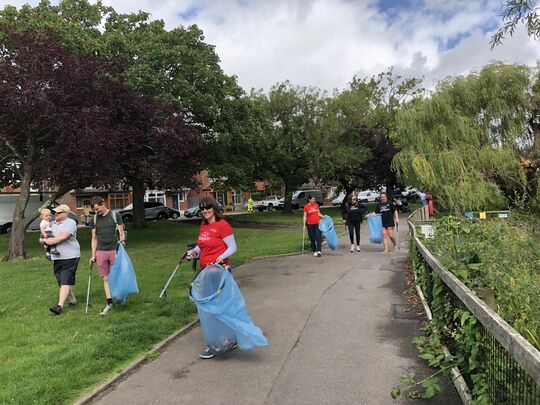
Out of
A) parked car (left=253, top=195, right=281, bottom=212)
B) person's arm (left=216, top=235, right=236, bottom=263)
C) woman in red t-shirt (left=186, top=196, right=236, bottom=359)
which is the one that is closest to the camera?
person's arm (left=216, top=235, right=236, bottom=263)

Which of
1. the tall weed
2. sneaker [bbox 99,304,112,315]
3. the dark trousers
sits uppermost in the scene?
the tall weed

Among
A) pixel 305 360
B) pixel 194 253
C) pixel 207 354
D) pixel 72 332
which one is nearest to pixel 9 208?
pixel 72 332

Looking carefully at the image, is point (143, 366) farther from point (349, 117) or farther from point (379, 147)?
point (379, 147)

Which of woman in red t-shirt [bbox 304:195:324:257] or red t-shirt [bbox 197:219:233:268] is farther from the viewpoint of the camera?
woman in red t-shirt [bbox 304:195:324:257]

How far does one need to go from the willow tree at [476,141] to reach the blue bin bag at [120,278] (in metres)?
11.4

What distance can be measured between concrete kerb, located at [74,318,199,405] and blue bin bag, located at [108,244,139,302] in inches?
52.7

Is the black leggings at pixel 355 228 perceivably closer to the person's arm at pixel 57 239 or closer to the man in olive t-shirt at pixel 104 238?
the man in olive t-shirt at pixel 104 238

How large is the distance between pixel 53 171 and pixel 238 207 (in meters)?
50.4

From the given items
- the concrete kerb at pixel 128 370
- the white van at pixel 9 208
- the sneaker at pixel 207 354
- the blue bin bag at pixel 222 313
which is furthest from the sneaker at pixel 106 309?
the white van at pixel 9 208

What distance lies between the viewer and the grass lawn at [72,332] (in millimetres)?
4691

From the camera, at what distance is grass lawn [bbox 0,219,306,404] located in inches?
185

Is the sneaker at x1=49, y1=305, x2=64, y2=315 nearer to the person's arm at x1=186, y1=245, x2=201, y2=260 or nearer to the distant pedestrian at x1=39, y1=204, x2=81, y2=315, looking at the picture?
the distant pedestrian at x1=39, y1=204, x2=81, y2=315

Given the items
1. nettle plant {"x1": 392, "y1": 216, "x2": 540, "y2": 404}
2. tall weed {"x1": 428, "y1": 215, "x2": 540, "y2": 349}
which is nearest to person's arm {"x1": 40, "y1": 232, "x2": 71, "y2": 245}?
nettle plant {"x1": 392, "y1": 216, "x2": 540, "y2": 404}

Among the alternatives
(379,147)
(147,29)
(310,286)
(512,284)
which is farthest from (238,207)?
(512,284)
